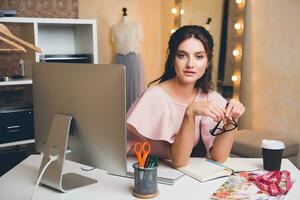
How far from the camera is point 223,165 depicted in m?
1.46

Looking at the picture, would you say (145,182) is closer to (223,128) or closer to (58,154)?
(58,154)

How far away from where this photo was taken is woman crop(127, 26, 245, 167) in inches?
55.6

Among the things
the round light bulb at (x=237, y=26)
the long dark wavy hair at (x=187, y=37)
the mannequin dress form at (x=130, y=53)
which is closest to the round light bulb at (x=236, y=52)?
the round light bulb at (x=237, y=26)

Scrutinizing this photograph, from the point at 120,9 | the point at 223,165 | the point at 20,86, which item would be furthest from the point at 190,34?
the point at 120,9

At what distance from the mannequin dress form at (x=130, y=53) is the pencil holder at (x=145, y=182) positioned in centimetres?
255

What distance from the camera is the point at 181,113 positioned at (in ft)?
5.17

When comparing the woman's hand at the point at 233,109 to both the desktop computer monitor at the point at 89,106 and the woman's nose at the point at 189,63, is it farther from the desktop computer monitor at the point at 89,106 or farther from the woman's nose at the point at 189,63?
the desktop computer monitor at the point at 89,106

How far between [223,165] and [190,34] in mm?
572

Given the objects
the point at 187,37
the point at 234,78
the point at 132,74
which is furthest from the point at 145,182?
the point at 132,74

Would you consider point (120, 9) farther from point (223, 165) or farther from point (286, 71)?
point (223, 165)

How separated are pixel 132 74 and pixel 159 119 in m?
2.25

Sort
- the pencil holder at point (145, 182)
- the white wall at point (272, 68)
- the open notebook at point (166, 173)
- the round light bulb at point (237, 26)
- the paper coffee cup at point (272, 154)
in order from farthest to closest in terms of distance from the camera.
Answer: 1. the round light bulb at point (237, 26)
2. the white wall at point (272, 68)
3. the paper coffee cup at point (272, 154)
4. the open notebook at point (166, 173)
5. the pencil holder at point (145, 182)

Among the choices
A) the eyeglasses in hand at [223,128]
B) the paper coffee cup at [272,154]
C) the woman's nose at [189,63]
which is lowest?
the paper coffee cup at [272,154]

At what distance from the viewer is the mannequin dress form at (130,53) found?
3719 mm
